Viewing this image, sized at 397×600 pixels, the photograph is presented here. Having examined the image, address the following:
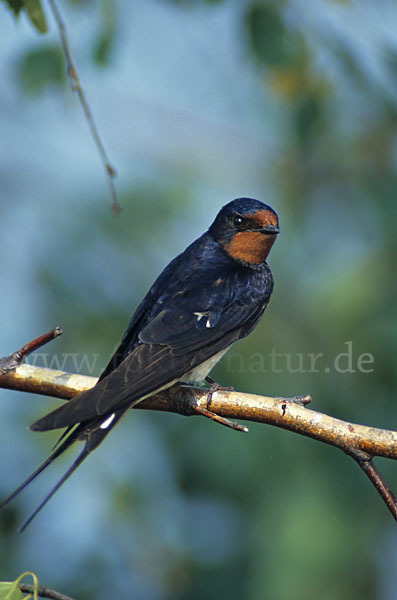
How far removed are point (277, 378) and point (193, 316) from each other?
4.30 feet

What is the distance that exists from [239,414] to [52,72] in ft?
5.21

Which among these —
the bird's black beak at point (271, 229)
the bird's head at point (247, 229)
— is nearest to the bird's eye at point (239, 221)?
the bird's head at point (247, 229)

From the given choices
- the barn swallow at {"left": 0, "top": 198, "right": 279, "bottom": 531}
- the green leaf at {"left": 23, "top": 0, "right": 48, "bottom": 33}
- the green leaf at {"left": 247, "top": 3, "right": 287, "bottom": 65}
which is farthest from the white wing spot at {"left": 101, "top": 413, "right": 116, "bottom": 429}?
the green leaf at {"left": 247, "top": 3, "right": 287, "bottom": 65}

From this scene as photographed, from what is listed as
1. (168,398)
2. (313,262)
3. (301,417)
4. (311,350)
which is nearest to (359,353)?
(311,350)

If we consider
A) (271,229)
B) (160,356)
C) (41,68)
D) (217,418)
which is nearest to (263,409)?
(217,418)

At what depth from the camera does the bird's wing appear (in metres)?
1.94

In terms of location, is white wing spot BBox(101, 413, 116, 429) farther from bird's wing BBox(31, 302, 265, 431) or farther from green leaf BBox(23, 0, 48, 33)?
green leaf BBox(23, 0, 48, 33)

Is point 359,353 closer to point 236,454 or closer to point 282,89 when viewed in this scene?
point 236,454

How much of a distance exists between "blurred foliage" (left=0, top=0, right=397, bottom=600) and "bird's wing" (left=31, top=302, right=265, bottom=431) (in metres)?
0.86

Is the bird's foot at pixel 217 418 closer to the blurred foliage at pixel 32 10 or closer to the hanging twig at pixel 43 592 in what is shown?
the hanging twig at pixel 43 592

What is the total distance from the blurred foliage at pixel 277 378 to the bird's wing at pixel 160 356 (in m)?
0.86

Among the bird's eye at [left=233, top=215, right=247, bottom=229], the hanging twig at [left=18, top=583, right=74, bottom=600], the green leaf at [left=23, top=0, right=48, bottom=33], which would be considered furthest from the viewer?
the bird's eye at [left=233, top=215, right=247, bottom=229]

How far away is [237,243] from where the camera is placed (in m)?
2.91

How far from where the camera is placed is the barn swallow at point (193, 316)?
2098mm
